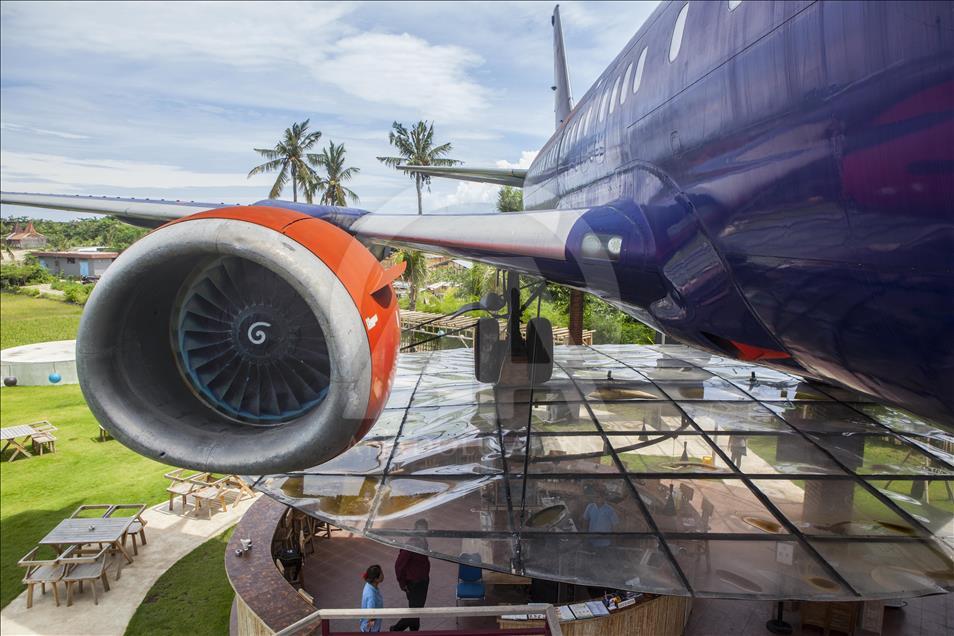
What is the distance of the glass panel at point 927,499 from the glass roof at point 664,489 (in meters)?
0.02

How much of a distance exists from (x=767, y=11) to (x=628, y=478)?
5.89 metres

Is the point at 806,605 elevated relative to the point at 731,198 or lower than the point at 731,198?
lower

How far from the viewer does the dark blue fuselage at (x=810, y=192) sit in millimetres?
2178

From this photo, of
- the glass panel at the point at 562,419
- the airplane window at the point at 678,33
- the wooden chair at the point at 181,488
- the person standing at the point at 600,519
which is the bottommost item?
the wooden chair at the point at 181,488

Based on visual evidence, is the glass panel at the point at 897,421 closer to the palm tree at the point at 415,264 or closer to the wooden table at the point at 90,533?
the palm tree at the point at 415,264

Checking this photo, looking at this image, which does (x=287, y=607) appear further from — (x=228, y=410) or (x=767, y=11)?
(x=767, y=11)

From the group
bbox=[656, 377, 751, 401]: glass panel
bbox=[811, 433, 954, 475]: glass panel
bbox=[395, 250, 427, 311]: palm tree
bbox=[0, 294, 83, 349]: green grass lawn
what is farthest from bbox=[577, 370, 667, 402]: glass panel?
bbox=[0, 294, 83, 349]: green grass lawn

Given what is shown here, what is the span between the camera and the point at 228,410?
Answer: 4.62 metres

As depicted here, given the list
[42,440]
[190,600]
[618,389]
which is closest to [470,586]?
[190,600]

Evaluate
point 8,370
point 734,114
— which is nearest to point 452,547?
point 734,114

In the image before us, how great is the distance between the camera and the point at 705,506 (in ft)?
22.9

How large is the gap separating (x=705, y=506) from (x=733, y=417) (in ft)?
10.8

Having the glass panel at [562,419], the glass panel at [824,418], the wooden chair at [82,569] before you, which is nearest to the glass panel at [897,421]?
the glass panel at [824,418]

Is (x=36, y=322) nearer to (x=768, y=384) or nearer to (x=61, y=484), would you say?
(x=61, y=484)
